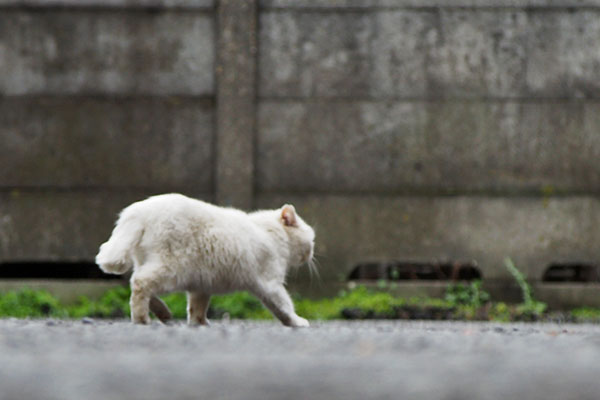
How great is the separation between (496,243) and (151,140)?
306cm

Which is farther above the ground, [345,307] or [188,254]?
[188,254]

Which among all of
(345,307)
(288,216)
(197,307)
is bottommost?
(345,307)

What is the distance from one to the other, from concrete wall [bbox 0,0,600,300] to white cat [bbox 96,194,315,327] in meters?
2.52

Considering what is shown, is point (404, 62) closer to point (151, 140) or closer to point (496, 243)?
point (496, 243)

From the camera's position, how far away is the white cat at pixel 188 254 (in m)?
4.11

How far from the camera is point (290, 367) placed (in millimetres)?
2143

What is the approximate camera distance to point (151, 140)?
7.05 m

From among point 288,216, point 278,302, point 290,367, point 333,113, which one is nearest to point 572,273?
point 333,113

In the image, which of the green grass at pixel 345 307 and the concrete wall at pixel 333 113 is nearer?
the green grass at pixel 345 307

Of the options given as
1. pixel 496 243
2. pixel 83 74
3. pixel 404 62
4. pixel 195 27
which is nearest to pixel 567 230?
pixel 496 243

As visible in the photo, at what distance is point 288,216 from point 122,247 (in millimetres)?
1119

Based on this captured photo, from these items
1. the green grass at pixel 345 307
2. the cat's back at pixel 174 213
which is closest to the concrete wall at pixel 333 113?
the green grass at pixel 345 307

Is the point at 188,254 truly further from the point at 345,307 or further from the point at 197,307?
the point at 345,307

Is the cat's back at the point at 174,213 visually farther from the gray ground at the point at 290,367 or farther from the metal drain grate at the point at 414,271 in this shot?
the metal drain grate at the point at 414,271
